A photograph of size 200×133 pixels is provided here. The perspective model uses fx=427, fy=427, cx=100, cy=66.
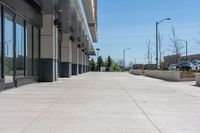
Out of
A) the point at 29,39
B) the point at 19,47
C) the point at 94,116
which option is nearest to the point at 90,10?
the point at 29,39

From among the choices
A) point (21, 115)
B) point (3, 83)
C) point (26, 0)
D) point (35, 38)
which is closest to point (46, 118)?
point (21, 115)

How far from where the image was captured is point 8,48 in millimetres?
20953

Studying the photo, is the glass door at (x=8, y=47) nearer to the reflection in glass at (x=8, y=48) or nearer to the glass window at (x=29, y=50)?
the reflection in glass at (x=8, y=48)

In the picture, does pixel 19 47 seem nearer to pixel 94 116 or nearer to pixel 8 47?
pixel 8 47

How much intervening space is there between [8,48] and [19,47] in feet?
8.63

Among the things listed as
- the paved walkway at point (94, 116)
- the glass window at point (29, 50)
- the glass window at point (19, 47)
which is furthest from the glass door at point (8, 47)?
the paved walkway at point (94, 116)

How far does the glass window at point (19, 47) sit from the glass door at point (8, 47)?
1178mm

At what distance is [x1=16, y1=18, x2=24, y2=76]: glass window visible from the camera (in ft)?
75.5

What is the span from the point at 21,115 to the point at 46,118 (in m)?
0.87

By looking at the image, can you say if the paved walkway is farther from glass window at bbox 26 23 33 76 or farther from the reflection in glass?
glass window at bbox 26 23 33 76

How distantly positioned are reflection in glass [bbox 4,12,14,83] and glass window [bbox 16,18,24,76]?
1.33m

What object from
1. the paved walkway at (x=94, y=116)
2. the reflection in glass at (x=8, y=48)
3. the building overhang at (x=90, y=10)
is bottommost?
the paved walkway at (x=94, y=116)

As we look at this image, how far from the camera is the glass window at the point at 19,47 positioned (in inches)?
906

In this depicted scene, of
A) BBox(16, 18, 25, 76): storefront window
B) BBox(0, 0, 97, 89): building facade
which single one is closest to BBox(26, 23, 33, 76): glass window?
BBox(0, 0, 97, 89): building facade
